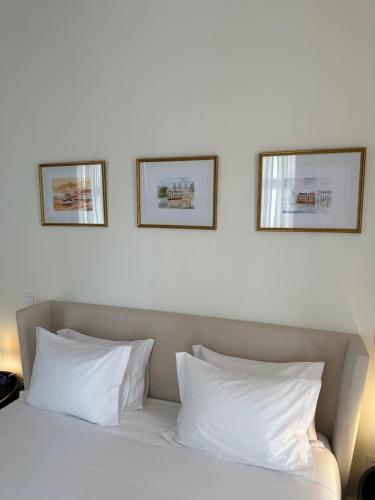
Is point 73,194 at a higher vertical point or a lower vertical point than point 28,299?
higher

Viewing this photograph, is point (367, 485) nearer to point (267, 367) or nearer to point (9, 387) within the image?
point (267, 367)

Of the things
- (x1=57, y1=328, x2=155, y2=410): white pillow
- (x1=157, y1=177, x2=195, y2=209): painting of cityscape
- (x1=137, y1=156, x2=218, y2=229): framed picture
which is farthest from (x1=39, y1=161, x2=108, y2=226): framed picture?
(x1=57, y1=328, x2=155, y2=410): white pillow

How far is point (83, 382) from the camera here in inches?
65.7

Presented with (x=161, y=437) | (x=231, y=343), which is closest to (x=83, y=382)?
(x=161, y=437)

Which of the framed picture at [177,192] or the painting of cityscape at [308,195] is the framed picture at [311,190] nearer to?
the painting of cityscape at [308,195]

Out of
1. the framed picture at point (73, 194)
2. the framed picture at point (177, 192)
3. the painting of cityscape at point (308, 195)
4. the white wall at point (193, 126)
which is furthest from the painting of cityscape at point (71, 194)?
the painting of cityscape at point (308, 195)

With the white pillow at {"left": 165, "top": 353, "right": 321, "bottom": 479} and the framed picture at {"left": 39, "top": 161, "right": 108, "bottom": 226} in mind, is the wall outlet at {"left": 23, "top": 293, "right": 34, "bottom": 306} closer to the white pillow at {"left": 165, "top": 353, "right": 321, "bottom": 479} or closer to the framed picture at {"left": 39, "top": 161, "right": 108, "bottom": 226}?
the framed picture at {"left": 39, "top": 161, "right": 108, "bottom": 226}

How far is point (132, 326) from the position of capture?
1979 mm

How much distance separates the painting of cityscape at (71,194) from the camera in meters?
2.09

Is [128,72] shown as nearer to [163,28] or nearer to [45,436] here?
[163,28]

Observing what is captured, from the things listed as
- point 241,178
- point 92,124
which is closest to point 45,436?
point 241,178

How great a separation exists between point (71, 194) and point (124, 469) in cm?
154

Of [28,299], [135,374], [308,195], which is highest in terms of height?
[308,195]

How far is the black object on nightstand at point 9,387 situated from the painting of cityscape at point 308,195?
1.97 m
